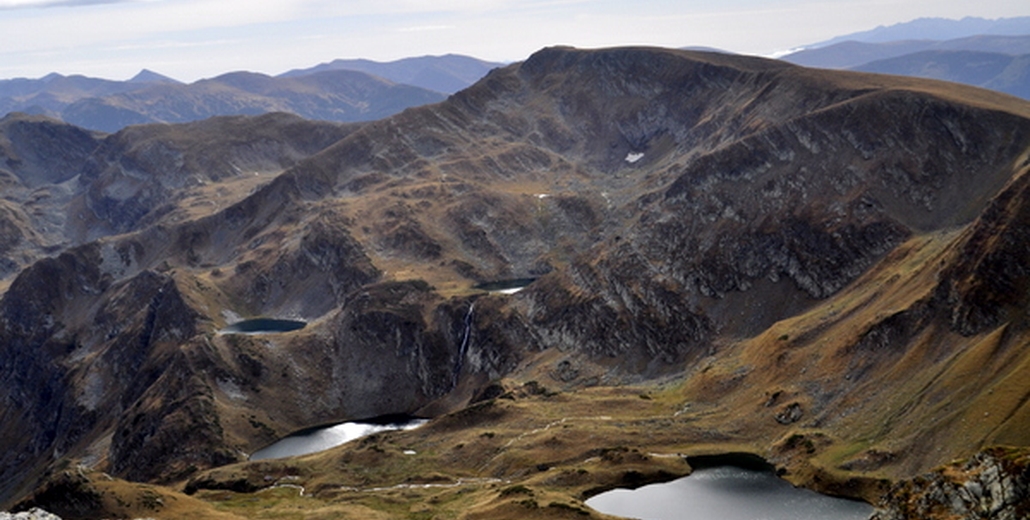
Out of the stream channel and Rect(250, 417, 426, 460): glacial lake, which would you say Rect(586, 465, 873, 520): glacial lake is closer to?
the stream channel

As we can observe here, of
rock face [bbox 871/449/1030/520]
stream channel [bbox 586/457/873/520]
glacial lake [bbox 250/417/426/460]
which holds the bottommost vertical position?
glacial lake [bbox 250/417/426/460]

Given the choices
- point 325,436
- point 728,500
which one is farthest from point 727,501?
point 325,436

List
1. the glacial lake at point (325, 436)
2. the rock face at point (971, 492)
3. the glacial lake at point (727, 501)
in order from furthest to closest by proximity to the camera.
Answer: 1. the glacial lake at point (325, 436)
2. the glacial lake at point (727, 501)
3. the rock face at point (971, 492)

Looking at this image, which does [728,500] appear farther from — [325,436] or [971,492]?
[325,436]

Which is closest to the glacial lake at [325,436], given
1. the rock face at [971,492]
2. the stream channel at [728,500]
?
the stream channel at [728,500]

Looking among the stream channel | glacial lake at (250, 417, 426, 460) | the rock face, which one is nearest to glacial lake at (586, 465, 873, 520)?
the stream channel

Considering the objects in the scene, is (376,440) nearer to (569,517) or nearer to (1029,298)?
(569,517)

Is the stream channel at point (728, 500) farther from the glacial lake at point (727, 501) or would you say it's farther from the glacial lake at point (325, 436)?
the glacial lake at point (325, 436)

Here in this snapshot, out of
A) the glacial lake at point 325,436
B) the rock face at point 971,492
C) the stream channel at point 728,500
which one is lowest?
the glacial lake at point 325,436
